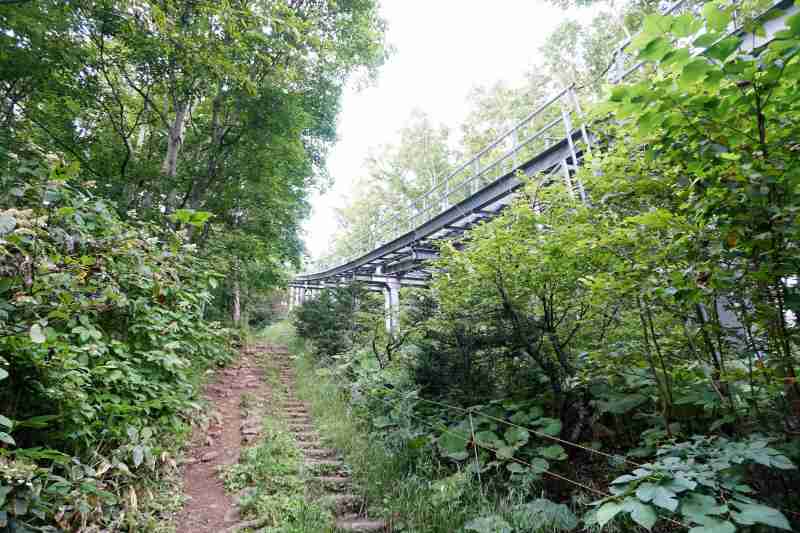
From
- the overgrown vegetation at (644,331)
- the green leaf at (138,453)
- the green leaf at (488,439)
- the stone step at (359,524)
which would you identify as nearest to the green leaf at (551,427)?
the overgrown vegetation at (644,331)

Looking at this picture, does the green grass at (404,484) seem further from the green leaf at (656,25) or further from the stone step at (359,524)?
the green leaf at (656,25)

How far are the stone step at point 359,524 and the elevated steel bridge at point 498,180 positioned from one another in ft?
10.4

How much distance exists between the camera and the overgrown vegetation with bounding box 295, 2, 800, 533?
1.40m

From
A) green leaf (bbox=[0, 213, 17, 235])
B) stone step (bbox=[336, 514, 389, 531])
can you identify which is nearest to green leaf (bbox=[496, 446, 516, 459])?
stone step (bbox=[336, 514, 389, 531])

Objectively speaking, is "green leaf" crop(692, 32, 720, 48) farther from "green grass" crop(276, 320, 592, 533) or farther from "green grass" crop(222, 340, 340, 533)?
"green grass" crop(222, 340, 340, 533)

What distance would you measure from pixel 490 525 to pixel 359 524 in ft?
3.78

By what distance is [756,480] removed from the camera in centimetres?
179

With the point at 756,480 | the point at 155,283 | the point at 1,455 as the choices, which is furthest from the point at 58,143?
the point at 756,480

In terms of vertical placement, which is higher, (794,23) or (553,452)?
(794,23)

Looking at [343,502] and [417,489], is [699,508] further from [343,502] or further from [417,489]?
[343,502]

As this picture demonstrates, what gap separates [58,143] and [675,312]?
729cm

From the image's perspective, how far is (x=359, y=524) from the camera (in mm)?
2951

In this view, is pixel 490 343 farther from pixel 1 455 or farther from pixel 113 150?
pixel 113 150

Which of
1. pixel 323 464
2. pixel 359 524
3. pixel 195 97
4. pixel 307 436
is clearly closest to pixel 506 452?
pixel 359 524
